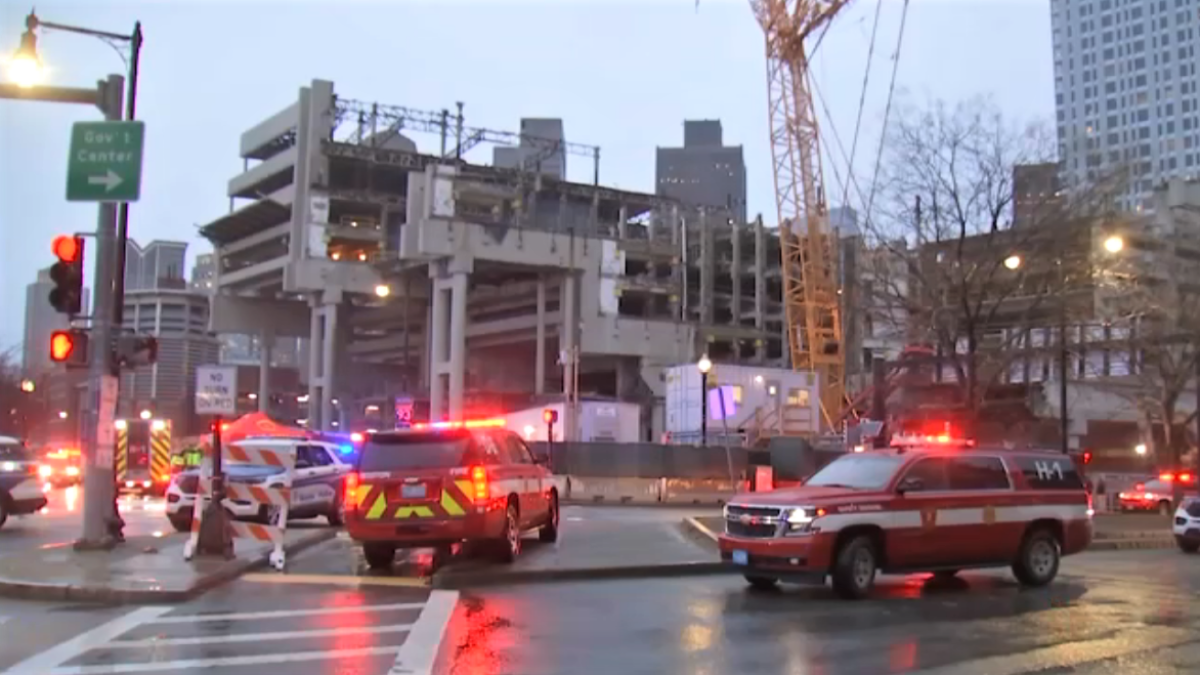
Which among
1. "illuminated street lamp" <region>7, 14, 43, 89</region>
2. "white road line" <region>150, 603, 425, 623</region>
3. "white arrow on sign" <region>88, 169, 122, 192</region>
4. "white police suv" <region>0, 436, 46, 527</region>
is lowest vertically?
"white road line" <region>150, 603, 425, 623</region>

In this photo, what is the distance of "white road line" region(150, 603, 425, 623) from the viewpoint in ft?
37.1

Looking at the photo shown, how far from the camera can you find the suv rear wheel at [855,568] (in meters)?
13.2

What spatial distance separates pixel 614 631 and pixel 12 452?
16368 mm

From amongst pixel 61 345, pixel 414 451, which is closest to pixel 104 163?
pixel 61 345

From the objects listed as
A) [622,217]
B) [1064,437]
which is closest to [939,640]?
[1064,437]

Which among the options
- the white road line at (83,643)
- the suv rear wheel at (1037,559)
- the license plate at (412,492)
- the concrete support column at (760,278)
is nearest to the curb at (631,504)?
the suv rear wheel at (1037,559)

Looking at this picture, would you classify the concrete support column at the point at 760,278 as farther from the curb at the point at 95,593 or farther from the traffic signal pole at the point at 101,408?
the curb at the point at 95,593

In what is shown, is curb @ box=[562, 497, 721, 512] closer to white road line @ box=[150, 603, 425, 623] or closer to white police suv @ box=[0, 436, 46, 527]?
white police suv @ box=[0, 436, 46, 527]

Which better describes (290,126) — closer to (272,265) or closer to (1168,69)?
(272,265)

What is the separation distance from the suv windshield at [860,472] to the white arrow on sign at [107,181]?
10.3 metres

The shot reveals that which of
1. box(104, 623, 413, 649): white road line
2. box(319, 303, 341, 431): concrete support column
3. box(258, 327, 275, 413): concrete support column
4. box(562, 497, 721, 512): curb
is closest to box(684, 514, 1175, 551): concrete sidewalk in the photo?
box(104, 623, 413, 649): white road line

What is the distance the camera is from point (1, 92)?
16016 mm

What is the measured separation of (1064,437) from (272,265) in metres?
70.8

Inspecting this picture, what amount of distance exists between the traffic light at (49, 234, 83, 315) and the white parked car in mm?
20649
